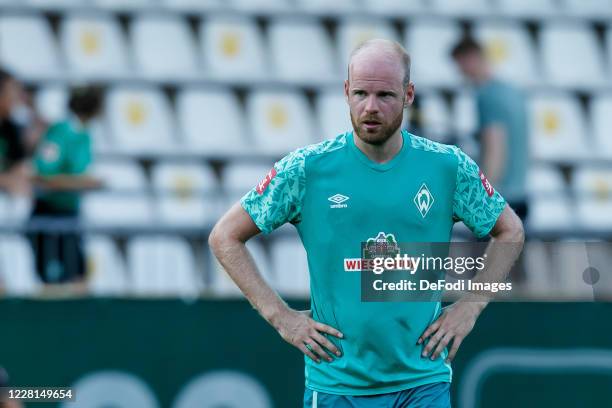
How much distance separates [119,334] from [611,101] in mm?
5878

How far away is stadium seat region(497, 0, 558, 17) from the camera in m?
12.6

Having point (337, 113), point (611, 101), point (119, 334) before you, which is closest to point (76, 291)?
point (119, 334)

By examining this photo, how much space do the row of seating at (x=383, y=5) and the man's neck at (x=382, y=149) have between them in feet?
24.0

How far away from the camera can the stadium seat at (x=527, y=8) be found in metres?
12.6

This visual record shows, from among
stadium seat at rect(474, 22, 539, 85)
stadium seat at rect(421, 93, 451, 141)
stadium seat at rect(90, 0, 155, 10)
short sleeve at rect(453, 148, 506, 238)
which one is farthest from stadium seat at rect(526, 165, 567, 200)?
short sleeve at rect(453, 148, 506, 238)

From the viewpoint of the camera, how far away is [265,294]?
15.4 ft

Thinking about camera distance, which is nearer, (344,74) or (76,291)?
(76,291)

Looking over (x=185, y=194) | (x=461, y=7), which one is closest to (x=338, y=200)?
(x=185, y=194)

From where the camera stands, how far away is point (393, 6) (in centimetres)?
1230

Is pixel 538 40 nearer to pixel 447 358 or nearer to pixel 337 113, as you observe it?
pixel 337 113

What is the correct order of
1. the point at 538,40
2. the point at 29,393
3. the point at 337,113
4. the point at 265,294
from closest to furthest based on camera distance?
the point at 265,294, the point at 29,393, the point at 337,113, the point at 538,40

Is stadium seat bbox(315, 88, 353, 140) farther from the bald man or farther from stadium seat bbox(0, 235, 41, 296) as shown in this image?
the bald man

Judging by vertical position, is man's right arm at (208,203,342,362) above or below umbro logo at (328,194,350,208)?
below

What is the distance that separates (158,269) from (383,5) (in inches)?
189
